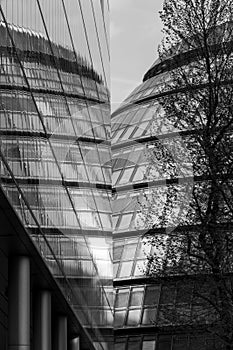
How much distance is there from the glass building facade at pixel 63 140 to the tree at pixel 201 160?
2.33 m

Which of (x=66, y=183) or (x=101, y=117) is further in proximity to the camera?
(x=101, y=117)

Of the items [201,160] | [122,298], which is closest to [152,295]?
[122,298]

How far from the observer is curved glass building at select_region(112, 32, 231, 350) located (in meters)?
33.6

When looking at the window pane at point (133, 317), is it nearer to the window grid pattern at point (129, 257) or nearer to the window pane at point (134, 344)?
the window pane at point (134, 344)

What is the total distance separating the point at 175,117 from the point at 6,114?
2079cm

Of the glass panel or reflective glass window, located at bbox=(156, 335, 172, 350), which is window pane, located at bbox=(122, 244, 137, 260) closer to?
reflective glass window, located at bbox=(156, 335, 172, 350)

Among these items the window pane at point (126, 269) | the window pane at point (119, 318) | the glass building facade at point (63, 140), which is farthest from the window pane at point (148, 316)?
the glass building facade at point (63, 140)

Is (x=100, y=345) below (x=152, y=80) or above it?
below

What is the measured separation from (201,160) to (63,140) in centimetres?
929

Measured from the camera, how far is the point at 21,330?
16406mm

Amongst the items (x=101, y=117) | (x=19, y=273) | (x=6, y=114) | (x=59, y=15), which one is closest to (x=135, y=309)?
(x=101, y=117)

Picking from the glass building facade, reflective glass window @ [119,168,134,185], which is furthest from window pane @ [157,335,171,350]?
reflective glass window @ [119,168,134,185]

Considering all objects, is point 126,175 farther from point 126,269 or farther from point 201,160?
point 201,160

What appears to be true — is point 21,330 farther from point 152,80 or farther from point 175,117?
point 152,80
